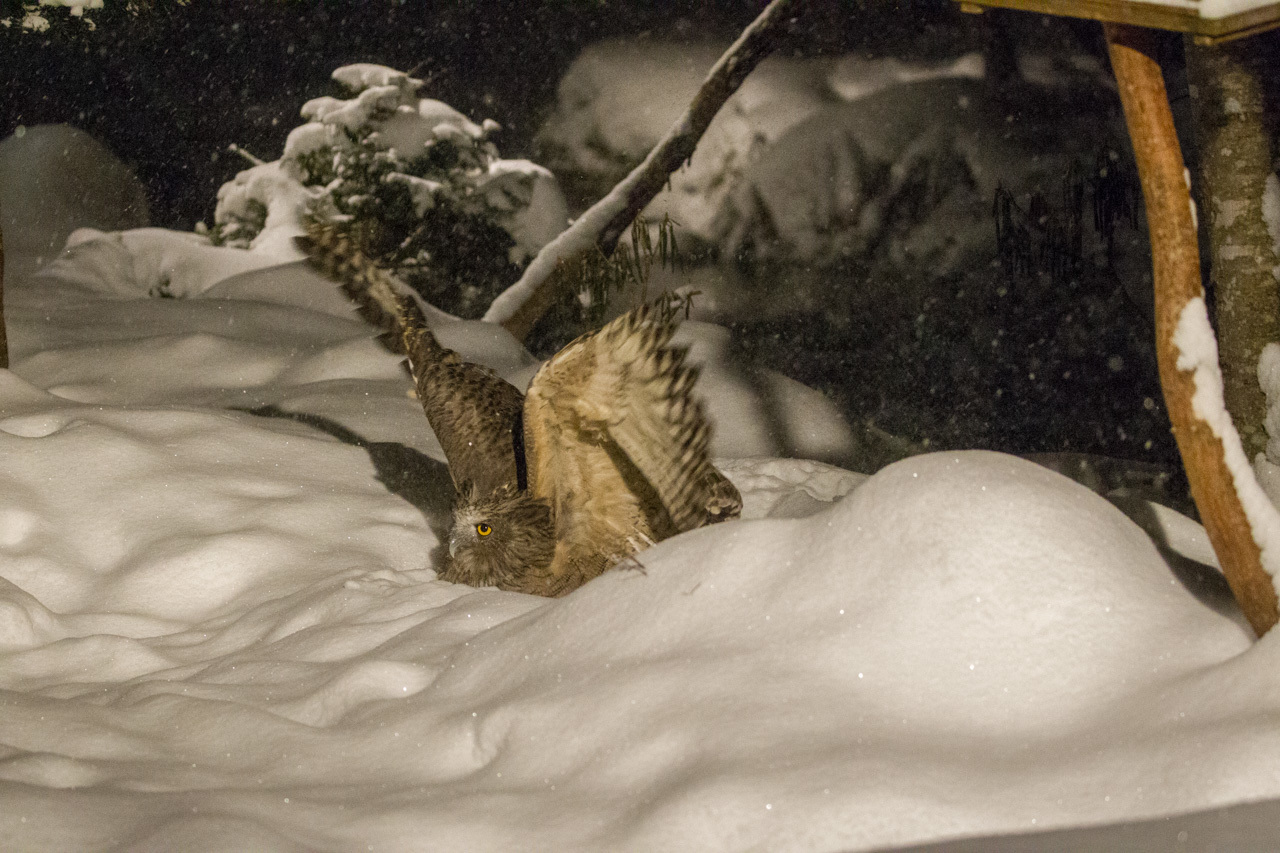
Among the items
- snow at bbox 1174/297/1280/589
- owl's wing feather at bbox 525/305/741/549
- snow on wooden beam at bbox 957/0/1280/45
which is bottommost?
owl's wing feather at bbox 525/305/741/549

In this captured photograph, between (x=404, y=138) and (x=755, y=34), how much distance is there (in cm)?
251

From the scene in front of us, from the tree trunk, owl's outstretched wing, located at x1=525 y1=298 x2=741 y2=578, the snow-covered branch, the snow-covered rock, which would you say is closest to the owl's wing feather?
owl's outstretched wing, located at x1=525 y1=298 x2=741 y2=578

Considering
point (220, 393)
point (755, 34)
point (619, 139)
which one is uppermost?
point (755, 34)

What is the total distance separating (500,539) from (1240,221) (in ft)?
8.17

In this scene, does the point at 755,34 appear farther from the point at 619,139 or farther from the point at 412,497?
the point at 412,497

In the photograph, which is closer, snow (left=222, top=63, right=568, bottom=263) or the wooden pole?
the wooden pole

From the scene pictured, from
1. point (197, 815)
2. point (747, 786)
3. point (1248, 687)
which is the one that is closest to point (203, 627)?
point (197, 815)

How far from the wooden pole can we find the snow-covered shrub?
18.4 ft

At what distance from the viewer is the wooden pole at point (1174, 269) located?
1.70m

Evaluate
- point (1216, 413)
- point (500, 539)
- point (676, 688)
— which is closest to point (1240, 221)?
point (1216, 413)

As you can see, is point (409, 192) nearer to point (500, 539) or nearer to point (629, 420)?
point (500, 539)

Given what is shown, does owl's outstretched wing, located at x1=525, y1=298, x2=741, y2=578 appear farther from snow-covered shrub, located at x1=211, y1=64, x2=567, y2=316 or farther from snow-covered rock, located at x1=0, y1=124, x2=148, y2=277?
snow-covered rock, located at x1=0, y1=124, x2=148, y2=277

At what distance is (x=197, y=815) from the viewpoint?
1.41 metres

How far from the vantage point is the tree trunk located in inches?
123
